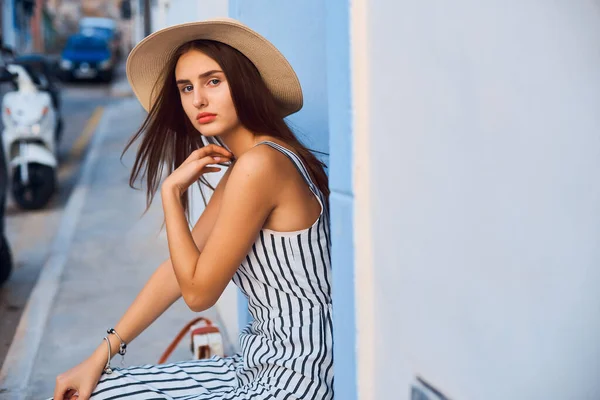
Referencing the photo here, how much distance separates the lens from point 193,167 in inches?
78.3

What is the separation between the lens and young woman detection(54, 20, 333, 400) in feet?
5.95

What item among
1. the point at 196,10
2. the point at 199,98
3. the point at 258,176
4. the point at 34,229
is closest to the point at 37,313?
the point at 196,10

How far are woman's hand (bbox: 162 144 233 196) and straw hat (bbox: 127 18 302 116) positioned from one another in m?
0.25

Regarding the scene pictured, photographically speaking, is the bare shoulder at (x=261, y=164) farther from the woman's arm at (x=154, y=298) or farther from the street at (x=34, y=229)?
the street at (x=34, y=229)

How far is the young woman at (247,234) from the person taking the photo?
5.95 feet

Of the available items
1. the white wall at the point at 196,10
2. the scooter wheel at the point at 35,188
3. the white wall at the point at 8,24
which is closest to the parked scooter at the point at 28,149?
the scooter wheel at the point at 35,188

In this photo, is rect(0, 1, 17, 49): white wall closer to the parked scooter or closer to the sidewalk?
the sidewalk

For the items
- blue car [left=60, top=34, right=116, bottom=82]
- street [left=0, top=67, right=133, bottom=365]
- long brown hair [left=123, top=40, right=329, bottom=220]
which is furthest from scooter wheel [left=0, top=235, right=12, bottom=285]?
blue car [left=60, top=34, right=116, bottom=82]

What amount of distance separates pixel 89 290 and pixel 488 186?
379 centimetres

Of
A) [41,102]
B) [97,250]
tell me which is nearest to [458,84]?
[97,250]

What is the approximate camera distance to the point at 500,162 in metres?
1.30

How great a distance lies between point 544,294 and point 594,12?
1.70ft

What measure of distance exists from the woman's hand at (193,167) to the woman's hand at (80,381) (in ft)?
1.73

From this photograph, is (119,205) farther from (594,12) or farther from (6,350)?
(594,12)
